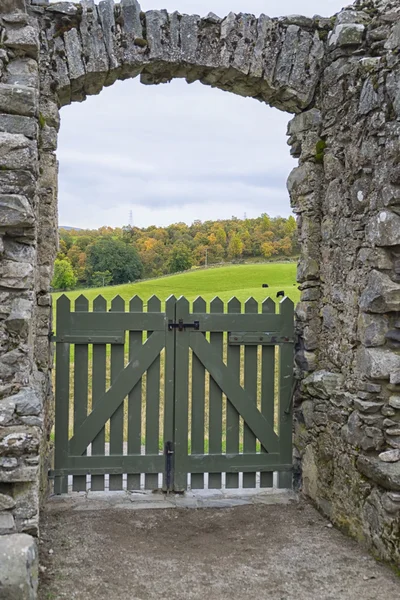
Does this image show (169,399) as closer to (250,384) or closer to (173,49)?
(250,384)

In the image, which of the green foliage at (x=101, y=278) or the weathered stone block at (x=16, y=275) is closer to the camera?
the weathered stone block at (x=16, y=275)

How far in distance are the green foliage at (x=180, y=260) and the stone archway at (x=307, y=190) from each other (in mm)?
20417

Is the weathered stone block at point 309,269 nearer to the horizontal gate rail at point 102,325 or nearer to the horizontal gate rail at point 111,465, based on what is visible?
the horizontal gate rail at point 102,325

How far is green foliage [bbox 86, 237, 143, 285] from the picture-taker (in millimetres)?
22062

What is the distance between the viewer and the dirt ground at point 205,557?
12.0 feet

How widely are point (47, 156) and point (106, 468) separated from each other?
2.79 metres

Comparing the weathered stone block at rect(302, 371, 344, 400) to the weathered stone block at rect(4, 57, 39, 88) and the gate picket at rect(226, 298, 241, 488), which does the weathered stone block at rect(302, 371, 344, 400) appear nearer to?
the gate picket at rect(226, 298, 241, 488)

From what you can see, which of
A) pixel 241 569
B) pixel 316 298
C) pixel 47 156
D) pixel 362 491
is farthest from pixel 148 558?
pixel 47 156

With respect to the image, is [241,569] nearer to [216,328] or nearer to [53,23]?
[216,328]

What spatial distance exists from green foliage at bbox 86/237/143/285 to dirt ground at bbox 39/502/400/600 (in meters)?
17.7

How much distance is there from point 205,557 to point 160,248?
22.4m

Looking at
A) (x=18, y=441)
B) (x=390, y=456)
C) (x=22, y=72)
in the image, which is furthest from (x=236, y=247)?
(x=18, y=441)

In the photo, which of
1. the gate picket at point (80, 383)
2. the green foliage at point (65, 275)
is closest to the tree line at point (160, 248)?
the green foliage at point (65, 275)

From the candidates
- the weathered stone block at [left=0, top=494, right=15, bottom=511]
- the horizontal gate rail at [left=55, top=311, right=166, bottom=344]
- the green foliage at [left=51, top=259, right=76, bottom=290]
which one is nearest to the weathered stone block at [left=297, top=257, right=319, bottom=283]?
the horizontal gate rail at [left=55, top=311, right=166, bottom=344]
